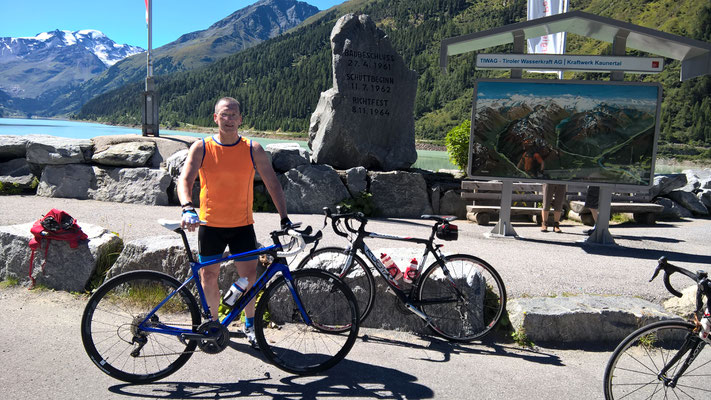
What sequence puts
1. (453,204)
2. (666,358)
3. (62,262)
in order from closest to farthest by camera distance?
(666,358), (62,262), (453,204)

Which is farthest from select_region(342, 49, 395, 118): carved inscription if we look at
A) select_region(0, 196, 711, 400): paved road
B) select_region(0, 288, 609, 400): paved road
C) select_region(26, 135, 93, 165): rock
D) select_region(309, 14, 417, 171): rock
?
select_region(0, 288, 609, 400): paved road

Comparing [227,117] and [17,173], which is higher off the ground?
[227,117]

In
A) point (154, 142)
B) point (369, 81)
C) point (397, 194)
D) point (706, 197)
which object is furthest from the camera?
point (706, 197)

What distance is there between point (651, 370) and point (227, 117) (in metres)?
3.55

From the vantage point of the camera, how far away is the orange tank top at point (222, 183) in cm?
395

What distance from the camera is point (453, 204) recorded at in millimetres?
10945

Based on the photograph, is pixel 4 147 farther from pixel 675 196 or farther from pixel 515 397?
pixel 675 196

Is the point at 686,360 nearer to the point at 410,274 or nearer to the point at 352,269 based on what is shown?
the point at 410,274

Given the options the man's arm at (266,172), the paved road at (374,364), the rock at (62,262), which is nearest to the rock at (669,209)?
the paved road at (374,364)

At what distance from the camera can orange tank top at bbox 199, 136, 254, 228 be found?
3.95 metres

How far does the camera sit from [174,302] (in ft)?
12.7

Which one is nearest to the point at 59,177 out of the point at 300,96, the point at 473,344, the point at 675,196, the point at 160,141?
the point at 160,141

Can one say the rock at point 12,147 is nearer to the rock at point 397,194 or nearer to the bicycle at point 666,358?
the rock at point 397,194

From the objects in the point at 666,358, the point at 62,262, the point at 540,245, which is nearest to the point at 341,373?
the point at 666,358
